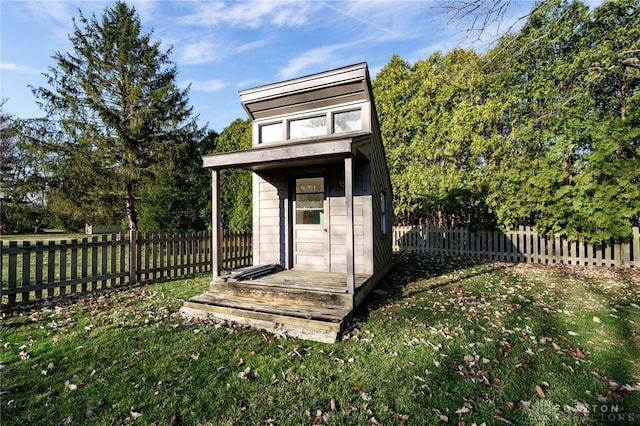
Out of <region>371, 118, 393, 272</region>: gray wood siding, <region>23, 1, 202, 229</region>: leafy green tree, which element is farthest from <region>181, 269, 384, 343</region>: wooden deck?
<region>23, 1, 202, 229</region>: leafy green tree

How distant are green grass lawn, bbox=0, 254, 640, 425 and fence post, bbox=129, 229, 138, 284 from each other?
1.54 metres

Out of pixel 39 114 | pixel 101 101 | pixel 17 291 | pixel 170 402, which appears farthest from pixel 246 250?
pixel 39 114

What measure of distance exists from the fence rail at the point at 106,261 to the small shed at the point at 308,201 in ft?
7.83

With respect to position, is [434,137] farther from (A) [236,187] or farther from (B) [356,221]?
(A) [236,187]

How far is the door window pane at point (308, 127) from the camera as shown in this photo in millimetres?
6590

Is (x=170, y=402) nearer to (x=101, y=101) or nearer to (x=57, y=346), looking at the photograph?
(x=57, y=346)

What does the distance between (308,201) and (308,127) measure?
70.1 inches

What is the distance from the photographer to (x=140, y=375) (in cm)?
298

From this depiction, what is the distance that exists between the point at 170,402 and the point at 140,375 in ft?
2.32

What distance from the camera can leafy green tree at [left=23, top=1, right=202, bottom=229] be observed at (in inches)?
498

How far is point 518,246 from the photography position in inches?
392

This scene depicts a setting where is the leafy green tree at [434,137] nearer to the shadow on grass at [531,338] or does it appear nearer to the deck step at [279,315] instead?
the shadow on grass at [531,338]

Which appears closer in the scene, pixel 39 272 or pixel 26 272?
pixel 26 272

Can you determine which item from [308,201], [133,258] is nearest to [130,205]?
[133,258]
